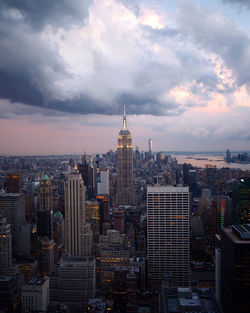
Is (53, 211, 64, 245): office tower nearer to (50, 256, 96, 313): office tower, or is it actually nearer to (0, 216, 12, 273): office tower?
(0, 216, 12, 273): office tower

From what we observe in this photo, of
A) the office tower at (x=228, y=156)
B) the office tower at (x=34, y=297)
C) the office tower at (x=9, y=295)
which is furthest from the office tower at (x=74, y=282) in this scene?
the office tower at (x=228, y=156)

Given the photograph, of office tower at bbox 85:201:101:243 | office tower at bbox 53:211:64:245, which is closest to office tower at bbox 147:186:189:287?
office tower at bbox 85:201:101:243

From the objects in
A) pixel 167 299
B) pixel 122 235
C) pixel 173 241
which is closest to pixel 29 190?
pixel 122 235

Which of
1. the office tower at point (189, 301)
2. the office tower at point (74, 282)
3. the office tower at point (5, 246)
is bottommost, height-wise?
the office tower at point (74, 282)

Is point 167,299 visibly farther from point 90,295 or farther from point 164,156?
point 164,156

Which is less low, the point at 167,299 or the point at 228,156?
the point at 228,156

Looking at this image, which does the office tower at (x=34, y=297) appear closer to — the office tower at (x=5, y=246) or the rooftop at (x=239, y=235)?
the office tower at (x=5, y=246)
